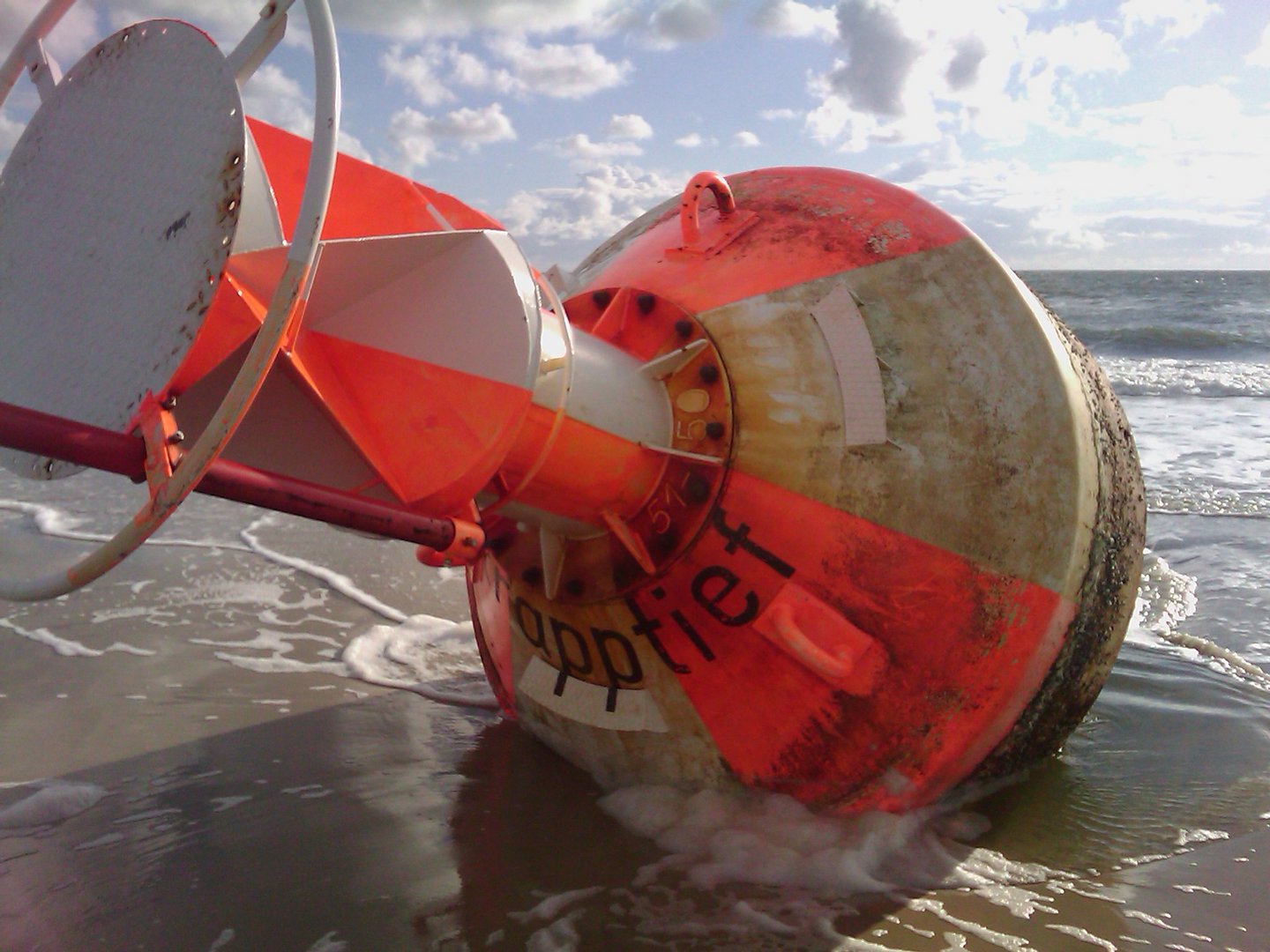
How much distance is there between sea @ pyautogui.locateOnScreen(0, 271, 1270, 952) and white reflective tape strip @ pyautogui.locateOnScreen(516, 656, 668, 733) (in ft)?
0.72

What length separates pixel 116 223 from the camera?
2.10 m

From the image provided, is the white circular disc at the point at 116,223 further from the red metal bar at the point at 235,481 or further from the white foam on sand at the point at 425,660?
the white foam on sand at the point at 425,660

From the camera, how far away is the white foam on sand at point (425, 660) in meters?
4.09

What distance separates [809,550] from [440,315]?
101 cm

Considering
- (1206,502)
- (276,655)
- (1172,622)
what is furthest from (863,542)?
(1206,502)

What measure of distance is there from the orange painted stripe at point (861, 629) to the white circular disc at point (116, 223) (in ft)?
4.21

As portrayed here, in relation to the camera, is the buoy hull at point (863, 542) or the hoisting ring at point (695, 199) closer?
the buoy hull at point (863, 542)

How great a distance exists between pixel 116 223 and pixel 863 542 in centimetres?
174

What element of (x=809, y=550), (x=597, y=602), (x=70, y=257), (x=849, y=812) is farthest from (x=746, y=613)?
(x=70, y=257)

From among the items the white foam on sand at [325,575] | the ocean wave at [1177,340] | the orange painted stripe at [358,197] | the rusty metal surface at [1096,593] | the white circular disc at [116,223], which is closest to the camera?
the white circular disc at [116,223]

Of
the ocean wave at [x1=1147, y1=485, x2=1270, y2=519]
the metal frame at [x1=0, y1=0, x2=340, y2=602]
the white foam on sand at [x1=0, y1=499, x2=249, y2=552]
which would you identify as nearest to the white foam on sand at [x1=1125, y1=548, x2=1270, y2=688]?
the ocean wave at [x1=1147, y1=485, x2=1270, y2=519]

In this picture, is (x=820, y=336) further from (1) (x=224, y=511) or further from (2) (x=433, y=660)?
(1) (x=224, y=511)

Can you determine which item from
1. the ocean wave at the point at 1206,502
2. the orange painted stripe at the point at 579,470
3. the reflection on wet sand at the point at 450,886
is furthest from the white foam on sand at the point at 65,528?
the ocean wave at the point at 1206,502

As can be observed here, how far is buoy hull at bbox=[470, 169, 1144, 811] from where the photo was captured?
101 inches
